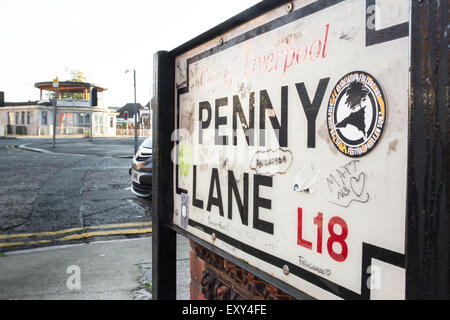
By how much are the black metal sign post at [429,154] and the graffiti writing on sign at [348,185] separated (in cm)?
13

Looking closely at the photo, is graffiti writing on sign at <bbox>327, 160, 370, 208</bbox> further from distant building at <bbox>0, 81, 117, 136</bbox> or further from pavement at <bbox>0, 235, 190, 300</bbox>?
distant building at <bbox>0, 81, 117, 136</bbox>

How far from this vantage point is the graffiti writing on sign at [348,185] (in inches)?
29.6

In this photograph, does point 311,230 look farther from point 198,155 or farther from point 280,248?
point 198,155

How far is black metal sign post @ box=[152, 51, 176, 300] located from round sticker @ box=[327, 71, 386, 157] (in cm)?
78

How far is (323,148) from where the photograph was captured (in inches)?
33.0

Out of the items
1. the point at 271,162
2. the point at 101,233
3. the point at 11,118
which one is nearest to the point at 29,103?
the point at 11,118

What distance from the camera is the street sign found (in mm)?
625

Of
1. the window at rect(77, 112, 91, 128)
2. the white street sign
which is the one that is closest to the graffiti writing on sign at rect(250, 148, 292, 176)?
the white street sign

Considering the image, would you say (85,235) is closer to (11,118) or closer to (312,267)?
(312,267)

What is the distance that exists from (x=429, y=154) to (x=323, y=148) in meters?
0.26

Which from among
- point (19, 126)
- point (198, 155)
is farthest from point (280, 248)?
point (19, 126)

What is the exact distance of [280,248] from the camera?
0.96 m
